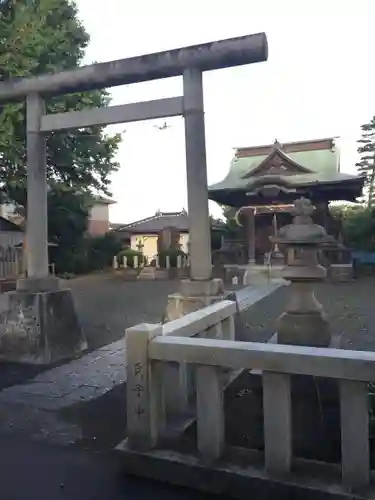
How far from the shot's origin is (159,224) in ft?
102

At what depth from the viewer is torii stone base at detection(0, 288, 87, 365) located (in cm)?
539

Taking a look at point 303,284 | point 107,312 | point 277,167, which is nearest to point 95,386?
point 303,284

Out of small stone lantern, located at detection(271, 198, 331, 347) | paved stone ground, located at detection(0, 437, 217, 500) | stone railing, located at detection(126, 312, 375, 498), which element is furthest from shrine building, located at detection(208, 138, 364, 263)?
paved stone ground, located at detection(0, 437, 217, 500)

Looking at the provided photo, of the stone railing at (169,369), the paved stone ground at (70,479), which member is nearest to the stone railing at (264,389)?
the stone railing at (169,369)

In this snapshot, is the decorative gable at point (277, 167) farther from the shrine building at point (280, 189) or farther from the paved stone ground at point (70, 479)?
the paved stone ground at point (70, 479)

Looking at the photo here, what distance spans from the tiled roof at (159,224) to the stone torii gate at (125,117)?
24034 mm

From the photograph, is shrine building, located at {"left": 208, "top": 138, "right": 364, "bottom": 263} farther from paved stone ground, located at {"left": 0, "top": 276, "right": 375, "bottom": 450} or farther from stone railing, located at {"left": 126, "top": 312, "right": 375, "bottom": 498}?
stone railing, located at {"left": 126, "top": 312, "right": 375, "bottom": 498}

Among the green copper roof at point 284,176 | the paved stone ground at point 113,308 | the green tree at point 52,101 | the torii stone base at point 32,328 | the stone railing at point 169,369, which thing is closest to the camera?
A: the stone railing at point 169,369

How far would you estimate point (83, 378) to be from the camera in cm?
475

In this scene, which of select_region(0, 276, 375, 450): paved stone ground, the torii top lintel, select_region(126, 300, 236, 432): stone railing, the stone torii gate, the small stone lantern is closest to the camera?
select_region(126, 300, 236, 432): stone railing

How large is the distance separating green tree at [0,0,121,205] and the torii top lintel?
3.60ft

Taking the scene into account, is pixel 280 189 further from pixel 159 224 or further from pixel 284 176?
pixel 159 224

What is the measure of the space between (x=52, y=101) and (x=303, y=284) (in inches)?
341

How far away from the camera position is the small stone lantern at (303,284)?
5.12m
